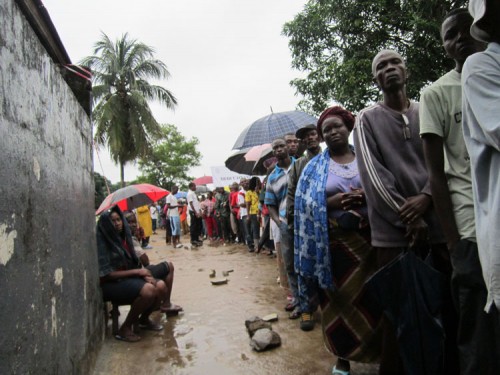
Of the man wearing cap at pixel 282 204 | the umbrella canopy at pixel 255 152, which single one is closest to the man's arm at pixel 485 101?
the man wearing cap at pixel 282 204

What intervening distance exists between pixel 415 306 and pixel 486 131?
1017mm

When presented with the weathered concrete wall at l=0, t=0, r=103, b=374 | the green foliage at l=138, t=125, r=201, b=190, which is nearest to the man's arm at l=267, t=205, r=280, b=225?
the weathered concrete wall at l=0, t=0, r=103, b=374

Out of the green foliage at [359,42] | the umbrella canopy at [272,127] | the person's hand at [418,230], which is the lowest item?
the person's hand at [418,230]

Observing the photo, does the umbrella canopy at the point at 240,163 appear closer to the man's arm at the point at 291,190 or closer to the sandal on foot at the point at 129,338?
the man's arm at the point at 291,190

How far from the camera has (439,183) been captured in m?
1.67

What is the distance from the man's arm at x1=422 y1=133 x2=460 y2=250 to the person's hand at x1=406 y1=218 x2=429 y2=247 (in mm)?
241

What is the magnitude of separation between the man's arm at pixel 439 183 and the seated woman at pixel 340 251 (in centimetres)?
74

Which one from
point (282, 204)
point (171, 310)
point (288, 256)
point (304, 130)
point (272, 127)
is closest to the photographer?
point (304, 130)

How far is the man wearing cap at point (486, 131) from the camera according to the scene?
3.67 ft

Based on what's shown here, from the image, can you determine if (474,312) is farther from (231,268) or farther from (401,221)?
(231,268)

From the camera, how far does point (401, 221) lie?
78.0 inches

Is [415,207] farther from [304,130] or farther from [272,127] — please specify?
[272,127]

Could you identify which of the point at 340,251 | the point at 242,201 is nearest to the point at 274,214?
the point at 340,251

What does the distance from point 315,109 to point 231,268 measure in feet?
16.6
